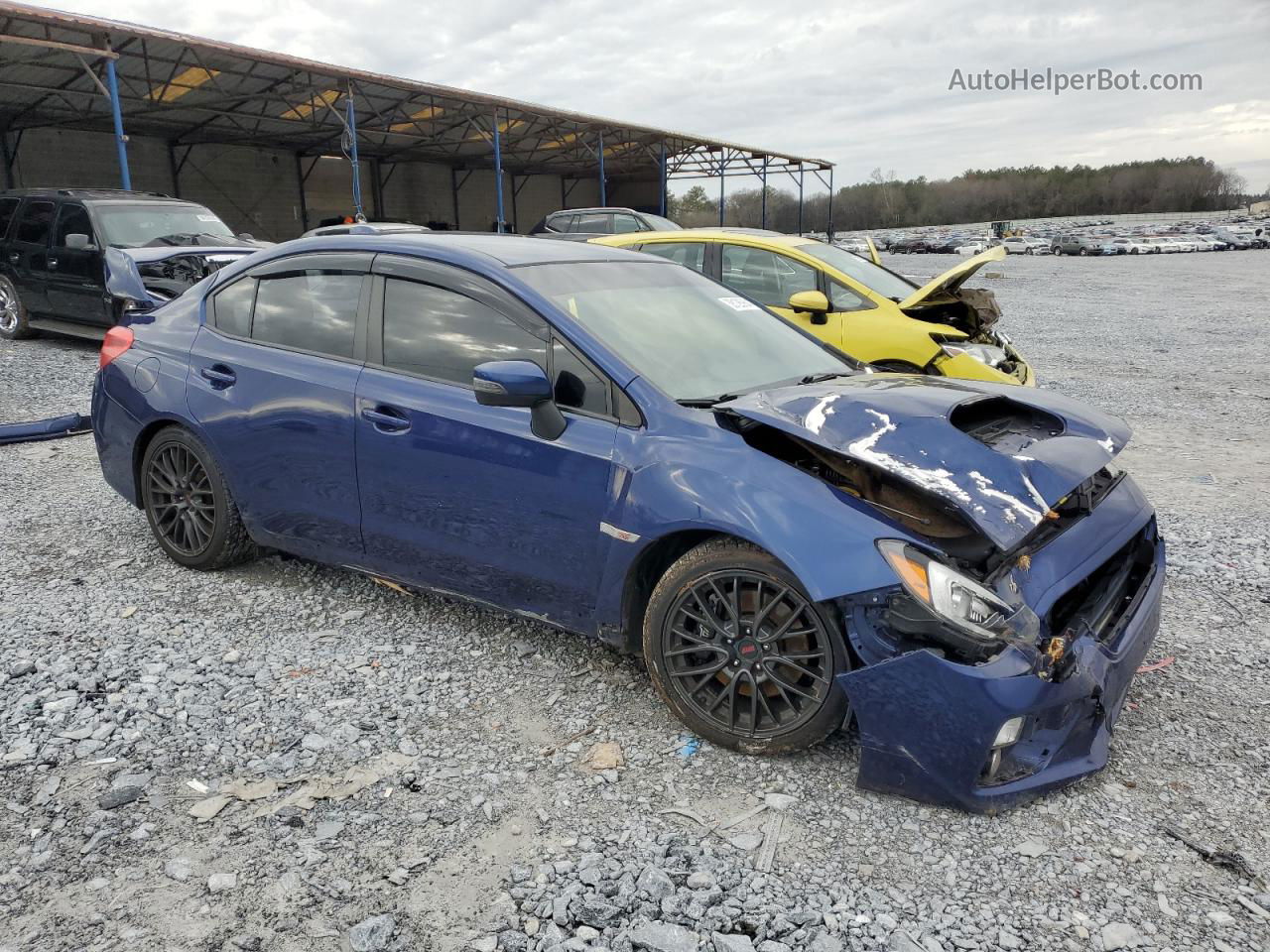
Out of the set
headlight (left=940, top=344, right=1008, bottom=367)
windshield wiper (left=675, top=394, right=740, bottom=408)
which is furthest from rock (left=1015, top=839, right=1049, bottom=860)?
headlight (left=940, top=344, right=1008, bottom=367)

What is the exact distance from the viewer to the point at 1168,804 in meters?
2.61

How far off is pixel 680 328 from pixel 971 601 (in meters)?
1.60

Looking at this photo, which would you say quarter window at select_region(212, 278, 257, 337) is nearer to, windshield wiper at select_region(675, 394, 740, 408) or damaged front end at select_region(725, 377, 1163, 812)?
windshield wiper at select_region(675, 394, 740, 408)

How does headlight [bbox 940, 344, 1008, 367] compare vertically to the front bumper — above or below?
above

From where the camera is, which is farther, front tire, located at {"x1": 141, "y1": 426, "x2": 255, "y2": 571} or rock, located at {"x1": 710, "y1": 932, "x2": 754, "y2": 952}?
front tire, located at {"x1": 141, "y1": 426, "x2": 255, "y2": 571}

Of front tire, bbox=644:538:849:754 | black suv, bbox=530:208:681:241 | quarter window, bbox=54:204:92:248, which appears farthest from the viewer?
black suv, bbox=530:208:681:241

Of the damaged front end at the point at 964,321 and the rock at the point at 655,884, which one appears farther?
the damaged front end at the point at 964,321

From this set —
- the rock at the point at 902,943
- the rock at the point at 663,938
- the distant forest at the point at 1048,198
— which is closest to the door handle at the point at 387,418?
the rock at the point at 663,938

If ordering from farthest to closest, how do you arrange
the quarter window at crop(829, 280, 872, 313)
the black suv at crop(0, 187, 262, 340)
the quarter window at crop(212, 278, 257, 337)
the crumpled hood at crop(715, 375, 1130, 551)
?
1. the black suv at crop(0, 187, 262, 340)
2. the quarter window at crop(829, 280, 872, 313)
3. the quarter window at crop(212, 278, 257, 337)
4. the crumpled hood at crop(715, 375, 1130, 551)

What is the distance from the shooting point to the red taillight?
4.41 metres

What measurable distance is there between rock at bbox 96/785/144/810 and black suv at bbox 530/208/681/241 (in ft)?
47.0

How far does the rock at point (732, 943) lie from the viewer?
6.82ft

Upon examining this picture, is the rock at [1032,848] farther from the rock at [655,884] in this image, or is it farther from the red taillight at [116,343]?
the red taillight at [116,343]

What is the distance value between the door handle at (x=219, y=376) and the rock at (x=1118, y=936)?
370 cm
